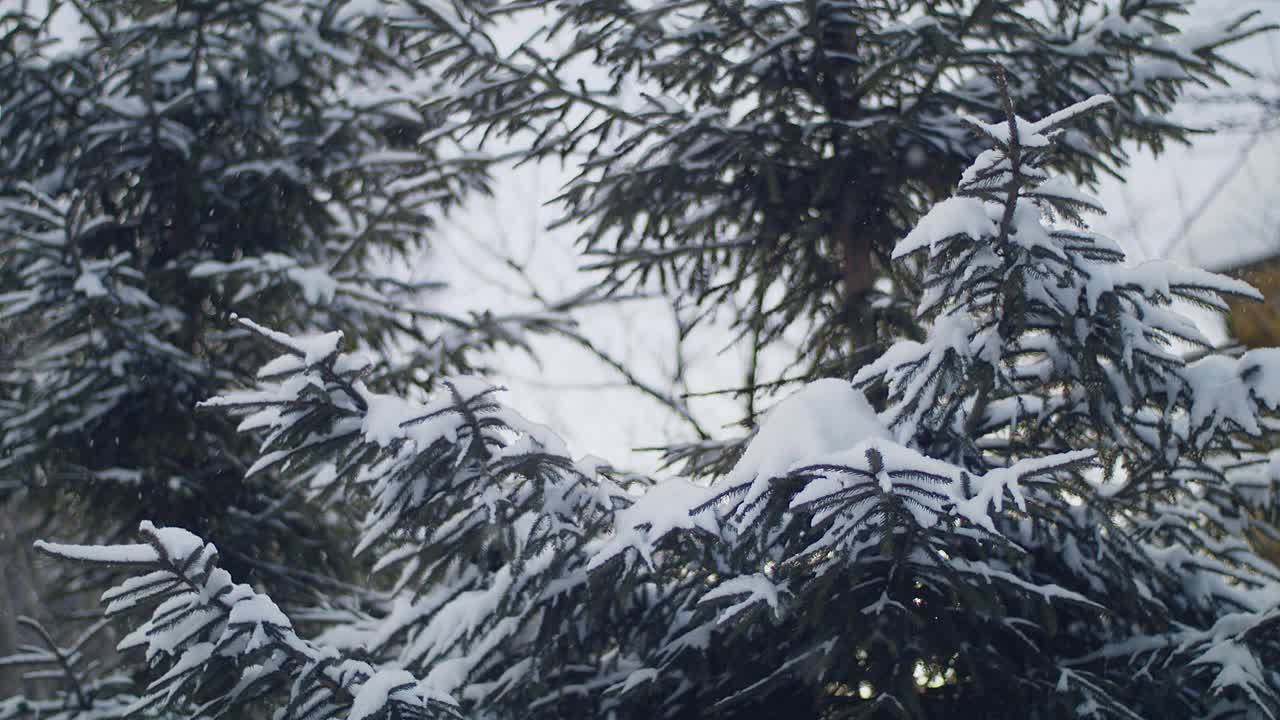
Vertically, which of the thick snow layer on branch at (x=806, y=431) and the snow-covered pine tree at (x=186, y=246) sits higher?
the snow-covered pine tree at (x=186, y=246)

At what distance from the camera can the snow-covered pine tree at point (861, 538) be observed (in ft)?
6.28

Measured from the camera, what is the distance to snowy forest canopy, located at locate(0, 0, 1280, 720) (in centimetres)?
208

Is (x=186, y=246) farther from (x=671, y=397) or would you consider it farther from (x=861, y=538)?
(x=861, y=538)

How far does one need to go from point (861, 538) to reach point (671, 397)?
4328 mm

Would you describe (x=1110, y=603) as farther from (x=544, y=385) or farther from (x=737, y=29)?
(x=544, y=385)

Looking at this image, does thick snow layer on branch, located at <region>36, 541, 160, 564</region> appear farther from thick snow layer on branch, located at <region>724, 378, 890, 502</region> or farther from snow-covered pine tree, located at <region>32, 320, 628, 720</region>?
thick snow layer on branch, located at <region>724, 378, 890, 502</region>

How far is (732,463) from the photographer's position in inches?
141

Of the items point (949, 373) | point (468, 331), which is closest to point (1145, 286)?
point (949, 373)

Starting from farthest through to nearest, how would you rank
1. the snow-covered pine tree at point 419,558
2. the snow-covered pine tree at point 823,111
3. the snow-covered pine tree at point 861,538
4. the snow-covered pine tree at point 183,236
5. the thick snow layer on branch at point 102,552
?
the snow-covered pine tree at point 183,236 → the snow-covered pine tree at point 823,111 → the snow-covered pine tree at point 419,558 → the snow-covered pine tree at point 861,538 → the thick snow layer on branch at point 102,552

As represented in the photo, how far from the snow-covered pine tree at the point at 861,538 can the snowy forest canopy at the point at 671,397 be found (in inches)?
0.6

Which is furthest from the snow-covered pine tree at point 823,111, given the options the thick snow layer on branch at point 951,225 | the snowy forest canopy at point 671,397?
the thick snow layer on branch at point 951,225

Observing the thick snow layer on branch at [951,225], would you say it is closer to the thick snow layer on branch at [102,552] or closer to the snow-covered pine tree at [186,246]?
the thick snow layer on branch at [102,552]

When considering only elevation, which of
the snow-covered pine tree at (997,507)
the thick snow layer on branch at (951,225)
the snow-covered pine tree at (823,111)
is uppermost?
the snow-covered pine tree at (823,111)

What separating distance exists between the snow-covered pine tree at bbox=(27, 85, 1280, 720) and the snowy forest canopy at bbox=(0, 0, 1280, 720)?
0.05ft
